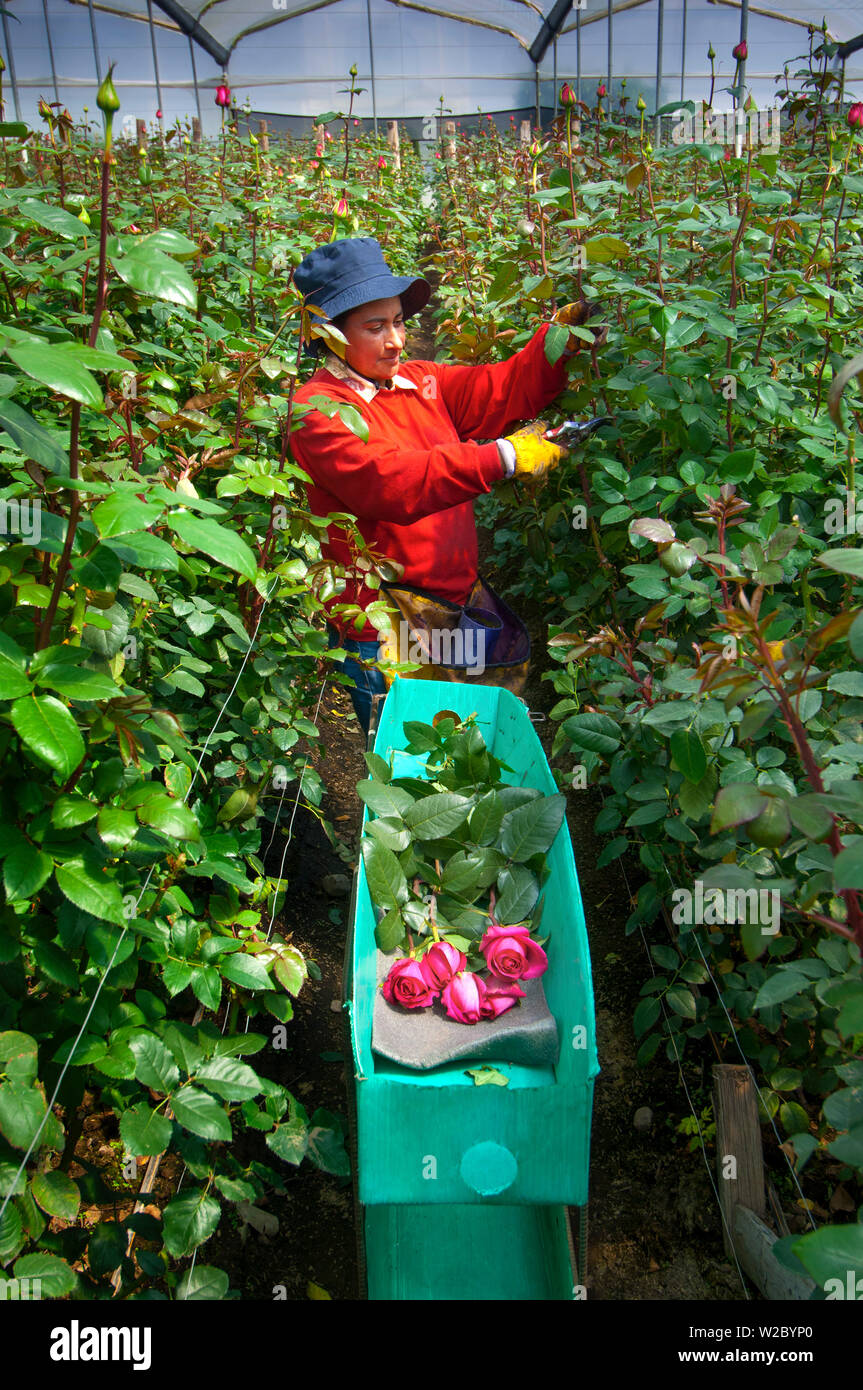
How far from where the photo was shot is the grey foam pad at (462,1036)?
4.63 feet

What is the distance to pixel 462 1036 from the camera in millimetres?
1466

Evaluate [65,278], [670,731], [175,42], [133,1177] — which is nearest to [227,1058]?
[133,1177]

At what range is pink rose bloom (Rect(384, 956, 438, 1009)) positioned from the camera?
1.49 meters

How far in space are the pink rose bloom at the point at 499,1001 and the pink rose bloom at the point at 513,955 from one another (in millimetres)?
21

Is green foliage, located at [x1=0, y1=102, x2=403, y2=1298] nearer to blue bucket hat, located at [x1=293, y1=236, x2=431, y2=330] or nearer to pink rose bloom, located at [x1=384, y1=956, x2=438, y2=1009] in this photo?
pink rose bloom, located at [x1=384, y1=956, x2=438, y2=1009]

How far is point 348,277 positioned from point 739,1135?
1809 mm

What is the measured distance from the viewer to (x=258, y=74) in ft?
52.0

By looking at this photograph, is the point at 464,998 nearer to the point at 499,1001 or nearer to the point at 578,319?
the point at 499,1001

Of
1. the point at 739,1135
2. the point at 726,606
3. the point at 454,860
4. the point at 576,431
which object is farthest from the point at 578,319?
the point at 739,1135

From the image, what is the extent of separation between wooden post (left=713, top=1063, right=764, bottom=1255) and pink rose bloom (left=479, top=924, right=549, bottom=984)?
33 cm

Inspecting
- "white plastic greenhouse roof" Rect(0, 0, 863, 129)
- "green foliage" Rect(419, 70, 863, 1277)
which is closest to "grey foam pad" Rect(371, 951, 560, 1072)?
"green foliage" Rect(419, 70, 863, 1277)

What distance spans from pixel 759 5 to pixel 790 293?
480 inches

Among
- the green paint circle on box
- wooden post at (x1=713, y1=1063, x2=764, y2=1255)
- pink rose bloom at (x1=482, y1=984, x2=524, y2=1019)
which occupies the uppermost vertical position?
pink rose bloom at (x1=482, y1=984, x2=524, y2=1019)

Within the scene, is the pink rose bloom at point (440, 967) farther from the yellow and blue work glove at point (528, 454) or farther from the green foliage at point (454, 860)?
the yellow and blue work glove at point (528, 454)
